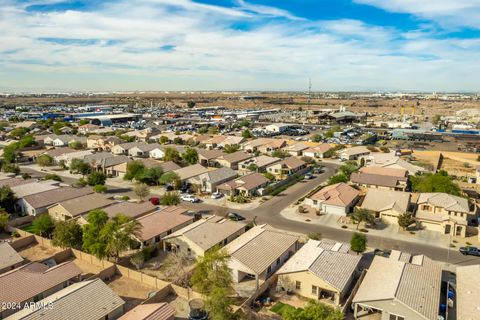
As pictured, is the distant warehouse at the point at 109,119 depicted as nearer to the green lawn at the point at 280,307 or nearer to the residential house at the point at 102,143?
the residential house at the point at 102,143

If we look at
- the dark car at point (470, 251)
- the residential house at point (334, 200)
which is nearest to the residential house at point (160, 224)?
the residential house at point (334, 200)

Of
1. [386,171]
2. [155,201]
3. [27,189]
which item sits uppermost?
[27,189]

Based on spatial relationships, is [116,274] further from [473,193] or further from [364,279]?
[473,193]

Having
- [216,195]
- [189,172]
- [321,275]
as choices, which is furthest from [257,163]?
[321,275]

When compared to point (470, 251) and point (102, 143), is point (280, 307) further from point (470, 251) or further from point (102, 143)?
point (102, 143)

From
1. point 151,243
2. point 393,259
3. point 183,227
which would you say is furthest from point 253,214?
point 393,259

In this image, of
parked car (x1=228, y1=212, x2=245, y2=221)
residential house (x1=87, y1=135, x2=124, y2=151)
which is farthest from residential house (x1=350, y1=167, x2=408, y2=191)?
residential house (x1=87, y1=135, x2=124, y2=151)
